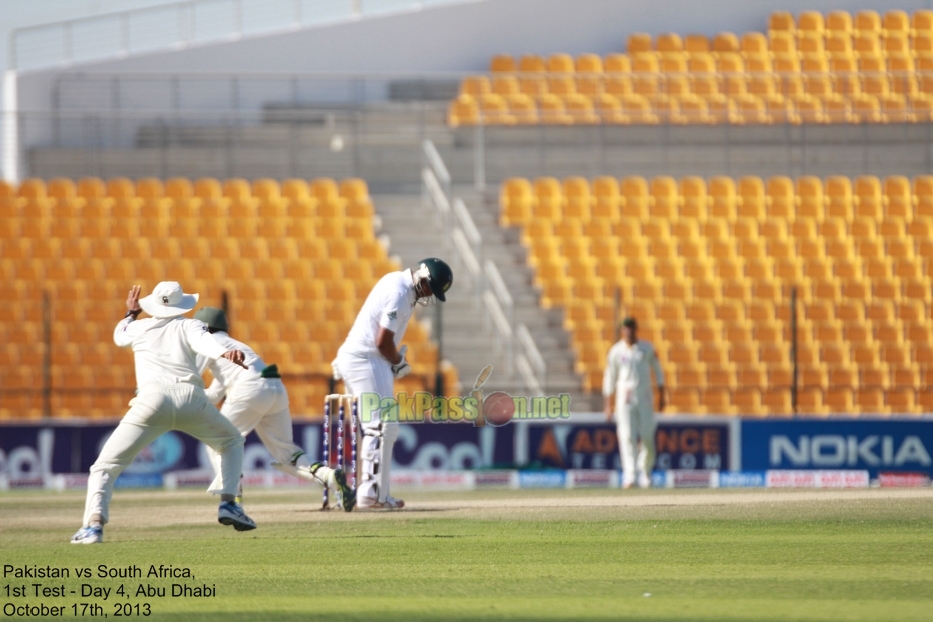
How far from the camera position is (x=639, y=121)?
28156 mm

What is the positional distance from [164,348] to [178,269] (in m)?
14.6

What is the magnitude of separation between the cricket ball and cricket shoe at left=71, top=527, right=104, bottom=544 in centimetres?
1080

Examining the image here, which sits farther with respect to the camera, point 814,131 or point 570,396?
point 814,131

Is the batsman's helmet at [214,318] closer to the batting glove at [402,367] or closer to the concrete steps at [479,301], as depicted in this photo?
the batting glove at [402,367]

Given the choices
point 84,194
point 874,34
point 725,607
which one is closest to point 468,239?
point 84,194

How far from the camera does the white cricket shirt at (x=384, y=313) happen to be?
11.8 meters

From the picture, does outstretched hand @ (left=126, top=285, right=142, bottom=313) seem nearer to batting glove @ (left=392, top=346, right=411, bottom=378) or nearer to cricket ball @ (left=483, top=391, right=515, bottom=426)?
batting glove @ (left=392, top=346, right=411, bottom=378)

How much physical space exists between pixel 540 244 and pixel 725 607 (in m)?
18.8

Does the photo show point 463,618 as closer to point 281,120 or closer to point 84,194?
point 84,194

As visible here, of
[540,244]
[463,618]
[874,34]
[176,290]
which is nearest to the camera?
[463,618]

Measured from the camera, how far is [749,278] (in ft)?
80.6

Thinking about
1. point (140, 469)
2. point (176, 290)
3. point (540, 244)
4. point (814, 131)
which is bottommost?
point (140, 469)

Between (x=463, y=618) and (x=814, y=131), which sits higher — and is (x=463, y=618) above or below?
below

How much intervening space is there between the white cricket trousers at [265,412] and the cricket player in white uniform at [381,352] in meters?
0.85
